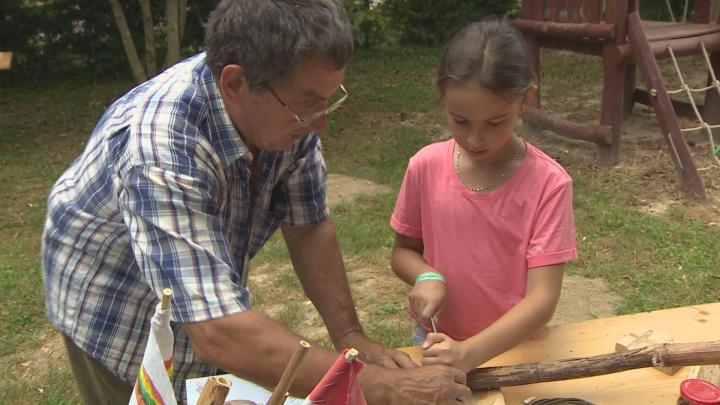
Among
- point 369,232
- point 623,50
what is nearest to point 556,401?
point 369,232

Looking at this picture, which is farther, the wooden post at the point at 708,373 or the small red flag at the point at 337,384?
the wooden post at the point at 708,373

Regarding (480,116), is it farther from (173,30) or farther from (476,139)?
(173,30)

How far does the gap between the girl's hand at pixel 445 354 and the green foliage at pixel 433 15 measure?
10150 millimetres

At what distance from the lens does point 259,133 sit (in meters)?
1.71

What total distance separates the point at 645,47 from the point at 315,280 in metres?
4.51

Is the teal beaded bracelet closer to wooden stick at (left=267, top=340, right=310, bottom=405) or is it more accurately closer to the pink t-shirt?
the pink t-shirt

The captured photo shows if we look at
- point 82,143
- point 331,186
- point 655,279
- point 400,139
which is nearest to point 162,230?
point 655,279

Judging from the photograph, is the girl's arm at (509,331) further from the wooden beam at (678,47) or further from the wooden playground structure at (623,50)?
the wooden beam at (678,47)

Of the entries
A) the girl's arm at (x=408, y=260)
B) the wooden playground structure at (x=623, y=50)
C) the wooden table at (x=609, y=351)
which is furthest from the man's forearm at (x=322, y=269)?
the wooden playground structure at (x=623, y=50)

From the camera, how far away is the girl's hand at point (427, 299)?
1874 millimetres

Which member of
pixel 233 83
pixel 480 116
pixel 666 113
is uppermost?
pixel 233 83

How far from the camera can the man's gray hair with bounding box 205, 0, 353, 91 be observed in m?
1.52

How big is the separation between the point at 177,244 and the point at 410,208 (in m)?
0.84

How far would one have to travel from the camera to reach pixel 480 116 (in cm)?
184
